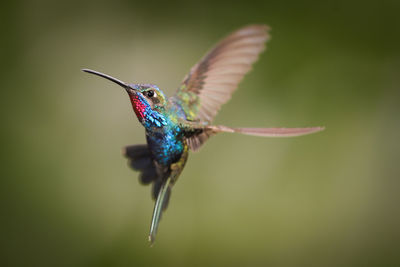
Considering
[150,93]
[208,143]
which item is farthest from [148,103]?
[208,143]

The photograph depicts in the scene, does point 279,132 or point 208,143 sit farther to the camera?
point 208,143

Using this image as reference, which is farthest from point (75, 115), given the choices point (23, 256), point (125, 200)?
point (23, 256)

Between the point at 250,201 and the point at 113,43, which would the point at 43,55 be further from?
the point at 250,201

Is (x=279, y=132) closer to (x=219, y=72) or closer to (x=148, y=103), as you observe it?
(x=148, y=103)

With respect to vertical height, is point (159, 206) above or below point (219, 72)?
below

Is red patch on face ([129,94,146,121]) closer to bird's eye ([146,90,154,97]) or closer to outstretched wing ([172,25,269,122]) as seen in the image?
bird's eye ([146,90,154,97])

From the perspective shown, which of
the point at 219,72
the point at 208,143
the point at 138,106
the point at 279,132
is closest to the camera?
the point at 279,132
